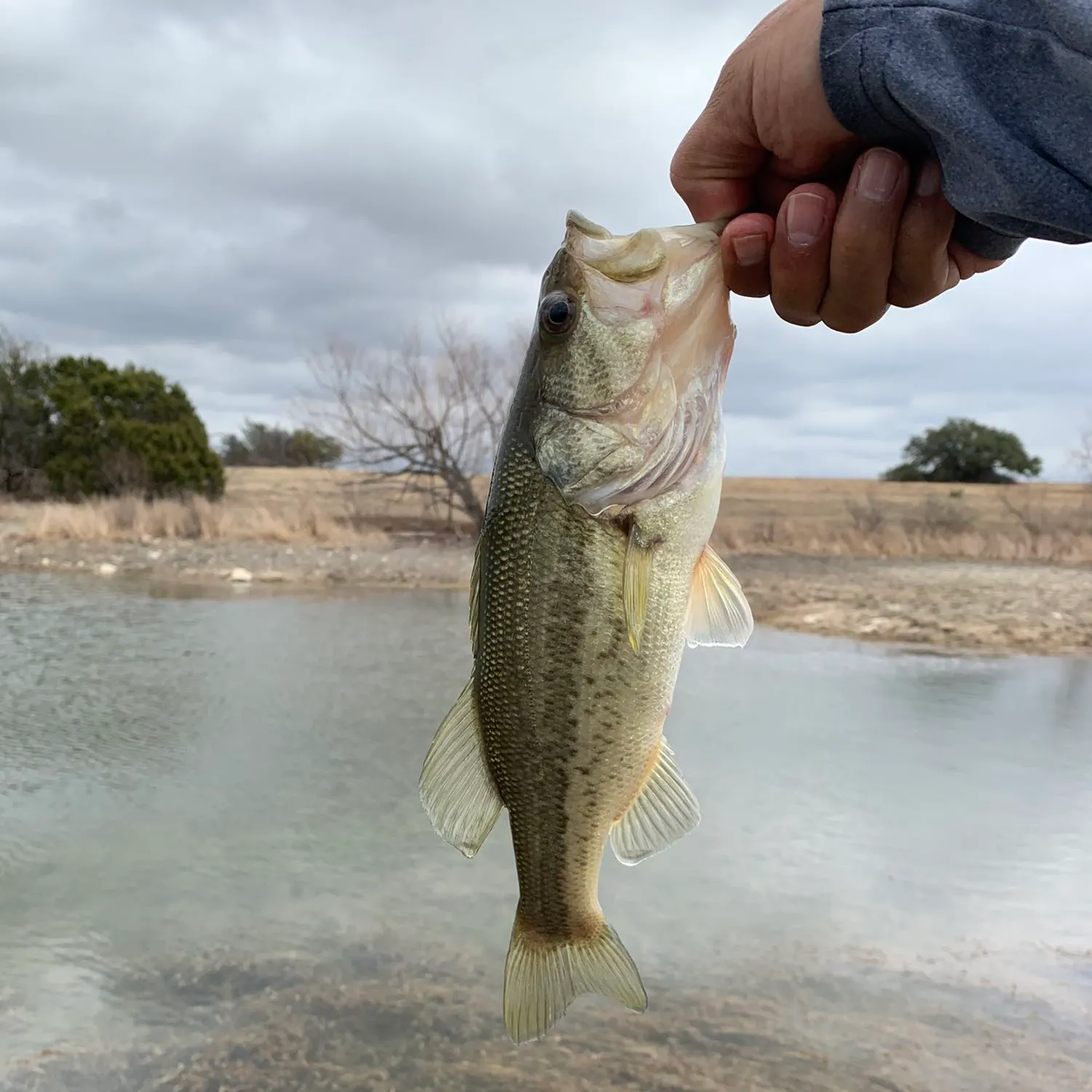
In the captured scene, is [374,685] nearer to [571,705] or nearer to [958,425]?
[571,705]

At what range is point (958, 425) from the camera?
143 ft

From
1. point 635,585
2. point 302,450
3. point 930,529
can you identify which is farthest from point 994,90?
point 302,450

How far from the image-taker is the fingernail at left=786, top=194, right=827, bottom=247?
156 centimetres

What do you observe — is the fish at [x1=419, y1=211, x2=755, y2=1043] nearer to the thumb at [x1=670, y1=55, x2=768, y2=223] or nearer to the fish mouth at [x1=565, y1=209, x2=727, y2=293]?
the fish mouth at [x1=565, y1=209, x2=727, y2=293]

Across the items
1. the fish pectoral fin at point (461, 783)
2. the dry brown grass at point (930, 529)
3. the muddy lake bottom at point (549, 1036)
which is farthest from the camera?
the dry brown grass at point (930, 529)

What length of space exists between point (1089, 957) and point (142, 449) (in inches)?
889

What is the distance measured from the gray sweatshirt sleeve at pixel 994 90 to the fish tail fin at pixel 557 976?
56.2 inches

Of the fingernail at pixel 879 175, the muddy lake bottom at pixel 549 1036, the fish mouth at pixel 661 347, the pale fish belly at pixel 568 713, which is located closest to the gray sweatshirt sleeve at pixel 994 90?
the fingernail at pixel 879 175

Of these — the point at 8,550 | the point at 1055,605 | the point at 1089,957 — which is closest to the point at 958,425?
the point at 1055,605

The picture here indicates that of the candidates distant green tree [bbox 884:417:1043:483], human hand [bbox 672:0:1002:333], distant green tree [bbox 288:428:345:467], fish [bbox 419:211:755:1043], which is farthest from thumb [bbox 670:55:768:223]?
distant green tree [bbox 884:417:1043:483]

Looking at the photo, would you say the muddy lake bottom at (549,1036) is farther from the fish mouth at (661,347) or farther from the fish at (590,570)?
the fish mouth at (661,347)

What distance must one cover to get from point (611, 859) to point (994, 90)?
359cm

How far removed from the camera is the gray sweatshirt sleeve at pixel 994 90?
1266 millimetres

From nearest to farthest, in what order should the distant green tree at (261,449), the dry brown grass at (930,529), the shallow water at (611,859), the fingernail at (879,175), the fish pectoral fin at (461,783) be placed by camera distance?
the fingernail at (879,175)
the fish pectoral fin at (461,783)
the shallow water at (611,859)
the dry brown grass at (930,529)
the distant green tree at (261,449)
